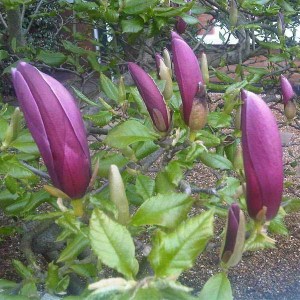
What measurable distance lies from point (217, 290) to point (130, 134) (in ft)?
1.15

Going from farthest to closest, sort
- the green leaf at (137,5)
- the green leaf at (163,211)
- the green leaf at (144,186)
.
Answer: the green leaf at (137,5)
the green leaf at (144,186)
the green leaf at (163,211)

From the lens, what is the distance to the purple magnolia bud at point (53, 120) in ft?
2.33

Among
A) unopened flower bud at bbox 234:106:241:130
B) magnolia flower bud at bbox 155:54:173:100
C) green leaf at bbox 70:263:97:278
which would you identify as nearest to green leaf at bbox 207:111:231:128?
unopened flower bud at bbox 234:106:241:130

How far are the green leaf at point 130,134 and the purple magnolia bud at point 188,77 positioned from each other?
0.10 meters

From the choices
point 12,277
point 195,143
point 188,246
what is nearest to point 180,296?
point 188,246

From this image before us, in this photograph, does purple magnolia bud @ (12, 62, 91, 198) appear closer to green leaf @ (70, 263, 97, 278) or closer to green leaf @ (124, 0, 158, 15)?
green leaf @ (70, 263, 97, 278)

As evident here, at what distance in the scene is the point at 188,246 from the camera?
676 mm

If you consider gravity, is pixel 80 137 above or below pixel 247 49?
above

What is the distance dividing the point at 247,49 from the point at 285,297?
1275 millimetres

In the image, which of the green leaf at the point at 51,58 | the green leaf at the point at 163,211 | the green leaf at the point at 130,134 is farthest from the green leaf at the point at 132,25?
the green leaf at the point at 163,211

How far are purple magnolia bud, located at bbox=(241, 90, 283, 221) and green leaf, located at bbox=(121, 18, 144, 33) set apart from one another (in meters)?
0.98

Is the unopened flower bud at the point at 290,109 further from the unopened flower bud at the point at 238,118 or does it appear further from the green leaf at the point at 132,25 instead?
the green leaf at the point at 132,25

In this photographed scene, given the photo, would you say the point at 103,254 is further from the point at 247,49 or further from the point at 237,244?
the point at 247,49

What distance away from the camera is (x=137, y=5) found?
164 centimetres
